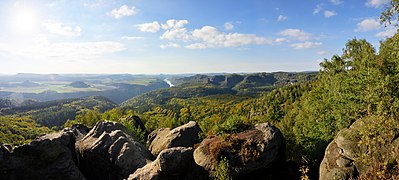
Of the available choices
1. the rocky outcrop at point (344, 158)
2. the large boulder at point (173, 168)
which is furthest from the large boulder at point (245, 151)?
the rocky outcrop at point (344, 158)

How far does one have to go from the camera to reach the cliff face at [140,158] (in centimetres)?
2202

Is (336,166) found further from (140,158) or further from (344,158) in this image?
(140,158)

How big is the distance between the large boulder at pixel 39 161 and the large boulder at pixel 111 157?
3.13m

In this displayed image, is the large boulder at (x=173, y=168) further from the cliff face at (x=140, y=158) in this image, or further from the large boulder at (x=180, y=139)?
the large boulder at (x=180, y=139)

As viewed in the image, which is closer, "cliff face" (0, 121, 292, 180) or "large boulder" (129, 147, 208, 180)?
"large boulder" (129, 147, 208, 180)

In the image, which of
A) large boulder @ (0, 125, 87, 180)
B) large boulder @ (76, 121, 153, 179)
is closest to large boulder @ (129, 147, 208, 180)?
large boulder @ (76, 121, 153, 179)

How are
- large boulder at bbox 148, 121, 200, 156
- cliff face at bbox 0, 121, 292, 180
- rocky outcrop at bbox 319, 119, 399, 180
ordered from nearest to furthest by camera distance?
rocky outcrop at bbox 319, 119, 399, 180 < cliff face at bbox 0, 121, 292, 180 < large boulder at bbox 148, 121, 200, 156

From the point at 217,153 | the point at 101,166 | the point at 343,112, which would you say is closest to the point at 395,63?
the point at 343,112

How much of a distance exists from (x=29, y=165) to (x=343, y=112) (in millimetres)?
39329

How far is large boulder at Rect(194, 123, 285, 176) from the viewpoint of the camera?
71.5 ft

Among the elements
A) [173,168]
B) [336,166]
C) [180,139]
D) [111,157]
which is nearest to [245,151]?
[173,168]

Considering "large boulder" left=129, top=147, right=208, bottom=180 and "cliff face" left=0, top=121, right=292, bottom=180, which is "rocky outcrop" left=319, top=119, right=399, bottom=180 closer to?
"cliff face" left=0, top=121, right=292, bottom=180

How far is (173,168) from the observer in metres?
21.9

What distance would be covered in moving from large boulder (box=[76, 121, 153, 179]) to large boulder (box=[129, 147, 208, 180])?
14.9 feet
